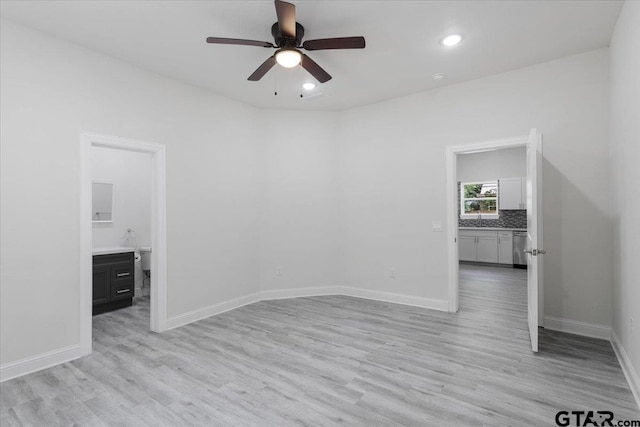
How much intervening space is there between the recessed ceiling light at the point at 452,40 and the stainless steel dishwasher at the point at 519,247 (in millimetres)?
5675

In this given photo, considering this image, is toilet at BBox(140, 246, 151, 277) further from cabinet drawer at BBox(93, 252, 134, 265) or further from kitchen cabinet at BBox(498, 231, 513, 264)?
kitchen cabinet at BBox(498, 231, 513, 264)

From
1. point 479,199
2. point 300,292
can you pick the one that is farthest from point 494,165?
point 300,292

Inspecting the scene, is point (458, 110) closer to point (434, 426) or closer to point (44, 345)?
point (434, 426)

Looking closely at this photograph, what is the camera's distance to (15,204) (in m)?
2.63

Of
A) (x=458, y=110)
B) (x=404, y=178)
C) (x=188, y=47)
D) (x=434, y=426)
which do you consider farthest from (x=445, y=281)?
(x=188, y=47)

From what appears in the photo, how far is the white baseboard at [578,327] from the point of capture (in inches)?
126

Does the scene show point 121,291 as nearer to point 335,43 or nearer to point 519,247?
point 335,43

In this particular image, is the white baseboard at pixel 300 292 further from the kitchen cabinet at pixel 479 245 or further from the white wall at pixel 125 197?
the kitchen cabinet at pixel 479 245

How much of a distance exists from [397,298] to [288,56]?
3422 millimetres

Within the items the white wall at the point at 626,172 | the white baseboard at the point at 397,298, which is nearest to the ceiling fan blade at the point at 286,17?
the white wall at the point at 626,172

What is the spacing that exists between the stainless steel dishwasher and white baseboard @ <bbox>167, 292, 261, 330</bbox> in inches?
229

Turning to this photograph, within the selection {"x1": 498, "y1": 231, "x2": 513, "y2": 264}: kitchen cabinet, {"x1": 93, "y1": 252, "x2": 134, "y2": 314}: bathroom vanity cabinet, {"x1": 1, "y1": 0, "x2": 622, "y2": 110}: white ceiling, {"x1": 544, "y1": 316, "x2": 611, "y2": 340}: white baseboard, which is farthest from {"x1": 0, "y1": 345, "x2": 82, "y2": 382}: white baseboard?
{"x1": 498, "y1": 231, "x2": 513, "y2": 264}: kitchen cabinet

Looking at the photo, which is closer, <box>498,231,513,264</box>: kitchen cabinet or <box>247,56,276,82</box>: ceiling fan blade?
<box>247,56,276,82</box>: ceiling fan blade

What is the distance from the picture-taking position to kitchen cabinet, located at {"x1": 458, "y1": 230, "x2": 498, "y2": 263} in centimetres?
753
